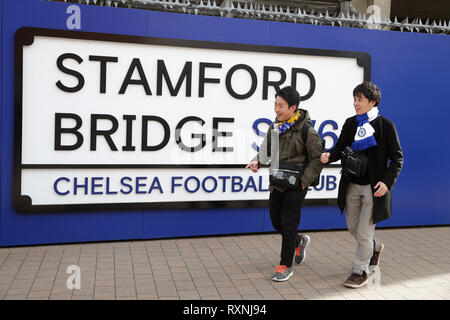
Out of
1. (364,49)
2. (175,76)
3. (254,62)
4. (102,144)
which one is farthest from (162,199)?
(364,49)

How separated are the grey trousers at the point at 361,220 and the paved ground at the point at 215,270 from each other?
0.25 metres

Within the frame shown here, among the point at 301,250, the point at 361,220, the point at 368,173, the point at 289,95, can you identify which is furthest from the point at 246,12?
the point at 361,220

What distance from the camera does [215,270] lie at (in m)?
4.76

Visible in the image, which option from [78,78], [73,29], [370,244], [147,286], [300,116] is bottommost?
[147,286]

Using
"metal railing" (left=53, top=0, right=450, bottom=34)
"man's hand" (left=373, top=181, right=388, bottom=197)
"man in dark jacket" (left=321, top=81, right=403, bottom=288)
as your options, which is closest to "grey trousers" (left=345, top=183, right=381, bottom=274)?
"man in dark jacket" (left=321, top=81, right=403, bottom=288)

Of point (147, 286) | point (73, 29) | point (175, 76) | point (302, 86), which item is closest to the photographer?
point (147, 286)

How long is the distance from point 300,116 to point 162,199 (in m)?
2.04

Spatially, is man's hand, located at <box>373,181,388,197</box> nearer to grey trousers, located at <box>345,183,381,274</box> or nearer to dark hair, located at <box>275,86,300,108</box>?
grey trousers, located at <box>345,183,381,274</box>

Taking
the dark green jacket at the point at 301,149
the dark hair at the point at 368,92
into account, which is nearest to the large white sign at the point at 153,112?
the dark green jacket at the point at 301,149

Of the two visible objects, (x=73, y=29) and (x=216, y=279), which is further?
(x=73, y=29)

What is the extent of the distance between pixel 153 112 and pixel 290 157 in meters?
1.84

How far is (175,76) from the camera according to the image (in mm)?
5656

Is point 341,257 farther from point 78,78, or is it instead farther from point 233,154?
point 78,78

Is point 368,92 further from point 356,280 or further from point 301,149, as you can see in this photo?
point 356,280
